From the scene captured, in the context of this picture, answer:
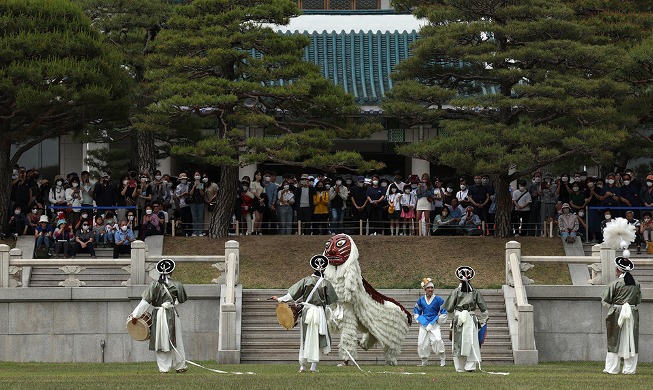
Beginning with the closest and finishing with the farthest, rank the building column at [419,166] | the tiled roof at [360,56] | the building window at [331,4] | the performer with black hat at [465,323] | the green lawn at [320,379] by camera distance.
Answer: the green lawn at [320,379] < the performer with black hat at [465,323] < the tiled roof at [360,56] < the building column at [419,166] < the building window at [331,4]

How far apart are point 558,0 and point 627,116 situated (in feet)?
10.4

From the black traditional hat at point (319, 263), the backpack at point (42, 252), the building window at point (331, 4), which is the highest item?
the building window at point (331, 4)

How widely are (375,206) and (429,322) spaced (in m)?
9.04

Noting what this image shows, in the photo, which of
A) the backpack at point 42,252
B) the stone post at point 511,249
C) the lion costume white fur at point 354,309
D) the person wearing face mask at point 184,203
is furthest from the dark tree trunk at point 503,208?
the backpack at point 42,252

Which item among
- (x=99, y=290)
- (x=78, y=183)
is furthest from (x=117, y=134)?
(x=99, y=290)

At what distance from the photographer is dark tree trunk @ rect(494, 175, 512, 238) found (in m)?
32.0

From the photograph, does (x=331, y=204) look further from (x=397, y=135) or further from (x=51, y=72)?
(x=51, y=72)

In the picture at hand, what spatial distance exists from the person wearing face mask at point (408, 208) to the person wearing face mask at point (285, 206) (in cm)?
254

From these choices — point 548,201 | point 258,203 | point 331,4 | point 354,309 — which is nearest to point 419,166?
point 331,4

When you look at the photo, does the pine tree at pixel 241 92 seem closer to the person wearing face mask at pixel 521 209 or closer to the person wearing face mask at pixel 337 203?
the person wearing face mask at pixel 337 203

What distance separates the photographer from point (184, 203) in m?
32.5

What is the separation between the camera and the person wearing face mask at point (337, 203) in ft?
106

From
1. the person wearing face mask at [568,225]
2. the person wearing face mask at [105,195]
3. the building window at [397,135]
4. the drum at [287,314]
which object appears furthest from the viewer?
the building window at [397,135]

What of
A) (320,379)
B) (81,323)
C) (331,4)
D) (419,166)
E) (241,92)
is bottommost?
(320,379)
